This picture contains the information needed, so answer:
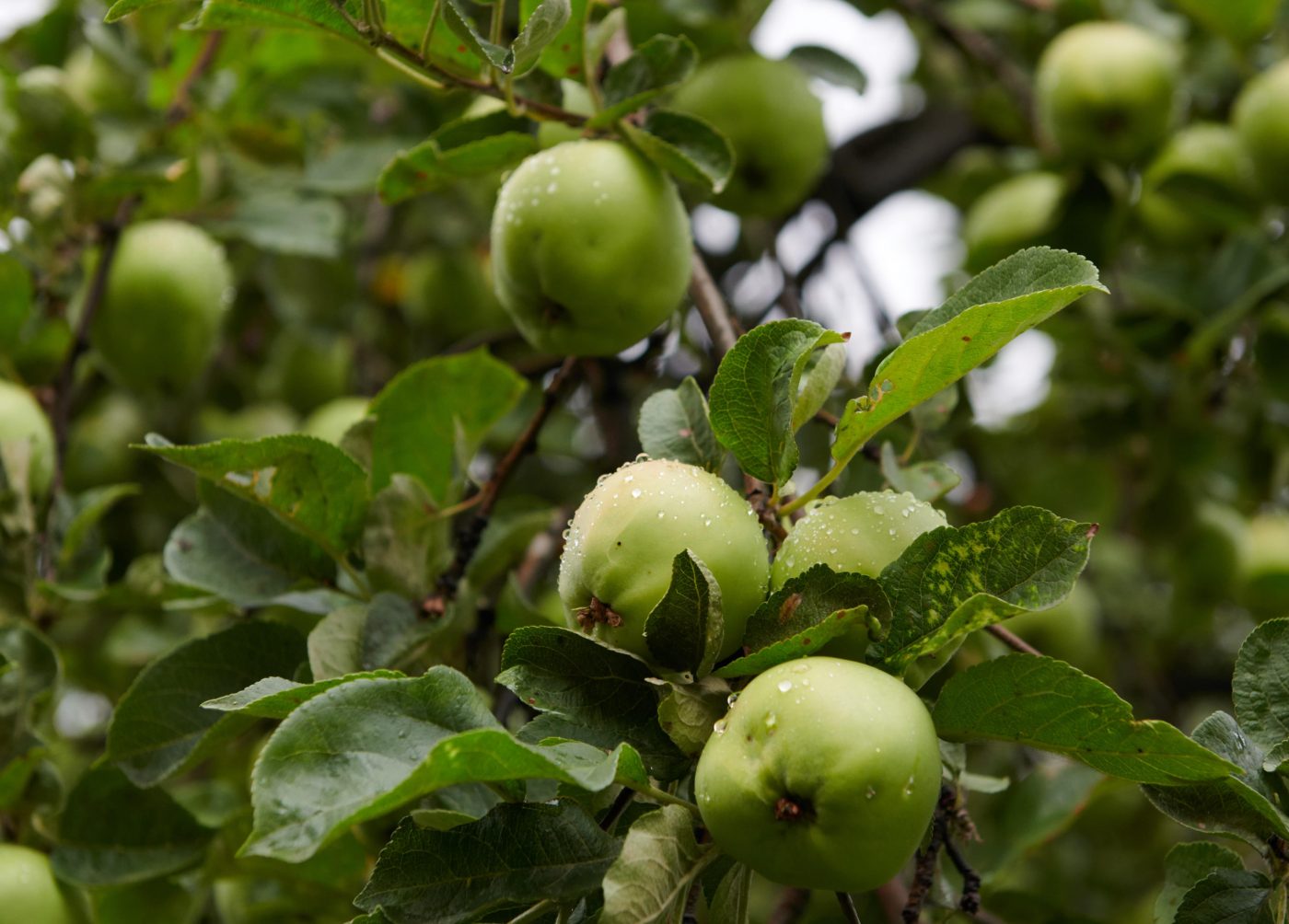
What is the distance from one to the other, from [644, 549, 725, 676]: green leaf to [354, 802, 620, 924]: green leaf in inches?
4.4

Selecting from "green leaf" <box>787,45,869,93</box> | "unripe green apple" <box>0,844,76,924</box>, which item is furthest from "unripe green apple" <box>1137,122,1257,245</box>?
"unripe green apple" <box>0,844,76,924</box>

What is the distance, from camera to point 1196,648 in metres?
2.49

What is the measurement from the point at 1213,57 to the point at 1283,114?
1.02 feet

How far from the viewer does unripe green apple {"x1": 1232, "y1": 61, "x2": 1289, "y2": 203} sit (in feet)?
5.10

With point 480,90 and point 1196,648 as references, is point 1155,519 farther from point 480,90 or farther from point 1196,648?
point 480,90

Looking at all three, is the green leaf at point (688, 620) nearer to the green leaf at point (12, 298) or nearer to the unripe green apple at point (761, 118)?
the unripe green apple at point (761, 118)

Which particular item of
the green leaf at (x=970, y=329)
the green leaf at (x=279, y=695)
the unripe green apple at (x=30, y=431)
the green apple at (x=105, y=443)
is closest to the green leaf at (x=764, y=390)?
the green leaf at (x=970, y=329)

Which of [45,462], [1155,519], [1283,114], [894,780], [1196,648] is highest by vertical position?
[894,780]

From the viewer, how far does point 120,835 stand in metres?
1.16

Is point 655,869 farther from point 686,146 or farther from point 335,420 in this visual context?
point 335,420

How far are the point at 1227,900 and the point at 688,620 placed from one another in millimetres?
387

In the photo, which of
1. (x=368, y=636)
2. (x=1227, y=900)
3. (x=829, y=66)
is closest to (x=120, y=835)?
(x=368, y=636)

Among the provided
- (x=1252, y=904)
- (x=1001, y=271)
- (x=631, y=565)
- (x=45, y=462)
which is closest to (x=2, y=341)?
(x=45, y=462)

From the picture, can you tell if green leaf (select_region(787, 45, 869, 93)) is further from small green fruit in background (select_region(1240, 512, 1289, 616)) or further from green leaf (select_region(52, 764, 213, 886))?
green leaf (select_region(52, 764, 213, 886))
